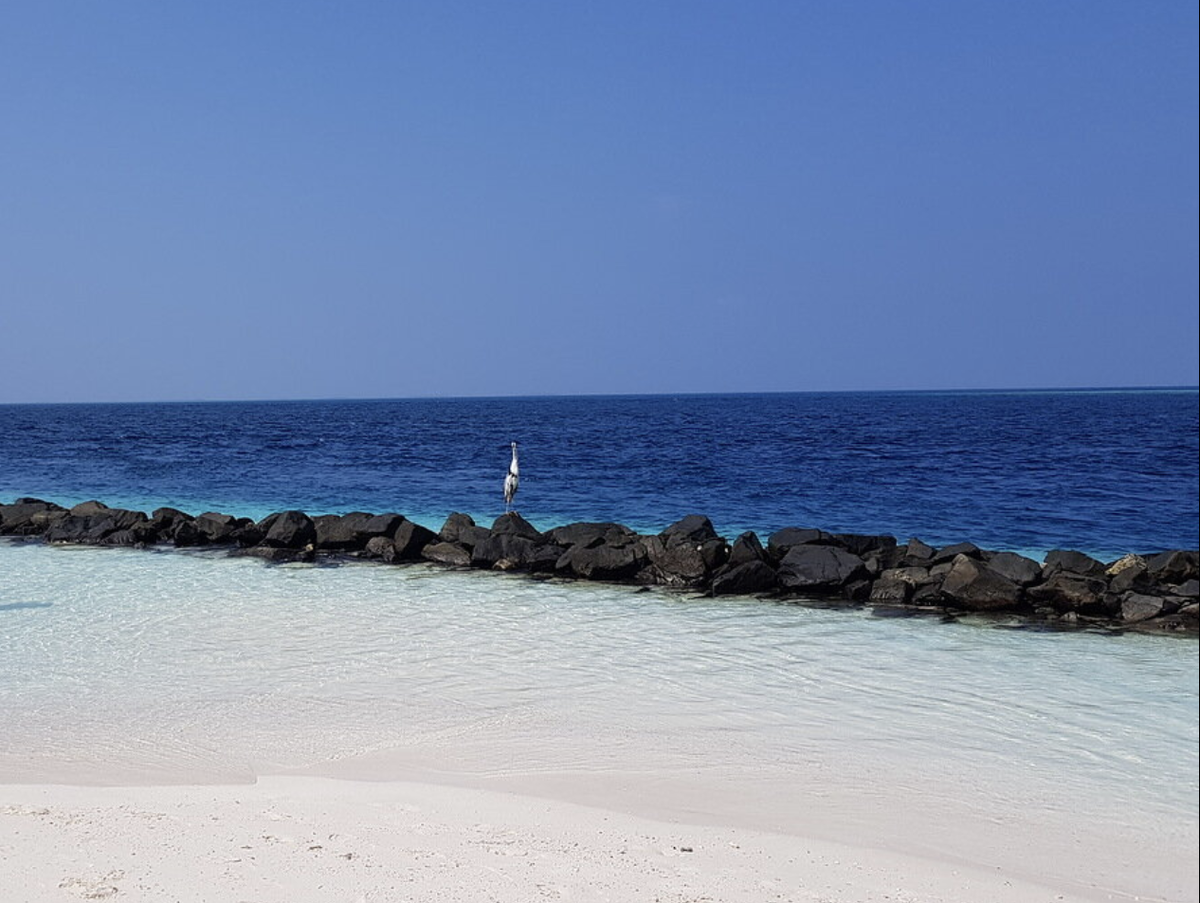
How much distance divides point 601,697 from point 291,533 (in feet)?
32.9

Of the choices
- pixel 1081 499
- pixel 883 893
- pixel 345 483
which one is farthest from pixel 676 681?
pixel 345 483

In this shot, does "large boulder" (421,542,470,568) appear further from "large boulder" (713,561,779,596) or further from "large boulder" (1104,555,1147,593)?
"large boulder" (1104,555,1147,593)

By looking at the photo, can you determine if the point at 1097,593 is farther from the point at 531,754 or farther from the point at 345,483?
the point at 345,483

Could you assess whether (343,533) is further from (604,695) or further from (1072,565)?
(1072,565)

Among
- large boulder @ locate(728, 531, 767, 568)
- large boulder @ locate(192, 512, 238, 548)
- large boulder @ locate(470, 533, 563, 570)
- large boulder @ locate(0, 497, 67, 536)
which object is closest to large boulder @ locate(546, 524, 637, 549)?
large boulder @ locate(470, 533, 563, 570)

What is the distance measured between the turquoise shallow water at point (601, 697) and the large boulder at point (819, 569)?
2.53ft

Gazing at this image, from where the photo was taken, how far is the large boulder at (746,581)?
13.2m

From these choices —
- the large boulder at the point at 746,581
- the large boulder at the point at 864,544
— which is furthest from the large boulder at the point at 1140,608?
the large boulder at the point at 746,581

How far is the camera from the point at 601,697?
8.34m

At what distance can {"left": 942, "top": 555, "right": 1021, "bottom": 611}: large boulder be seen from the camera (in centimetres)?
1197

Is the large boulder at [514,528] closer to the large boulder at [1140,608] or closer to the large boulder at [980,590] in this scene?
the large boulder at [980,590]

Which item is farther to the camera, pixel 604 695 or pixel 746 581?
pixel 746 581

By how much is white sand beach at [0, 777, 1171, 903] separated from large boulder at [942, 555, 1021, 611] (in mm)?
7069

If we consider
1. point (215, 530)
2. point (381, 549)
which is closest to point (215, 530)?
point (215, 530)
